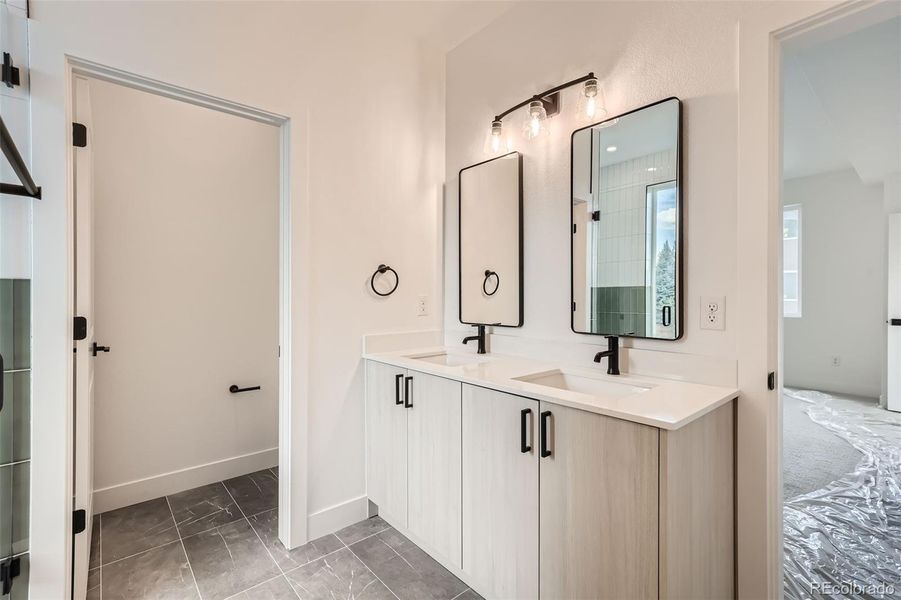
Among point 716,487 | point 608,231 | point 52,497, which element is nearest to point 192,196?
point 52,497

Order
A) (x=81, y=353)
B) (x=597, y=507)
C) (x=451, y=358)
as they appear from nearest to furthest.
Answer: (x=597, y=507), (x=81, y=353), (x=451, y=358)

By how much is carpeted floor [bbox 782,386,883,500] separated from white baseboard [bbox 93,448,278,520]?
10.4 ft

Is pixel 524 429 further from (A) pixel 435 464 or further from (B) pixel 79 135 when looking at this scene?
(B) pixel 79 135

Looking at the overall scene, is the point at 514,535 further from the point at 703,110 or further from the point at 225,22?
the point at 225,22

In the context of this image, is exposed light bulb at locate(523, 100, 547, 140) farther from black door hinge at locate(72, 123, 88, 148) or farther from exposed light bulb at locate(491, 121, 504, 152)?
black door hinge at locate(72, 123, 88, 148)

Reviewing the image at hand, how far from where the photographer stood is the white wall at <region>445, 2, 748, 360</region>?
59.3 inches

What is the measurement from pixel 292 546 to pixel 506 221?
1986 millimetres

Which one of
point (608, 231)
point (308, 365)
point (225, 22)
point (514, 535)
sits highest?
point (225, 22)

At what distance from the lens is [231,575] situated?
1.82 m

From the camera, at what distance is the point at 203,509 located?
2.38 m

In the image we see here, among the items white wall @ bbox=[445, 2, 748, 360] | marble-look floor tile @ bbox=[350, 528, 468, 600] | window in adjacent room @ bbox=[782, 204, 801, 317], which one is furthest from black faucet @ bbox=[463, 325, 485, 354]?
window in adjacent room @ bbox=[782, 204, 801, 317]

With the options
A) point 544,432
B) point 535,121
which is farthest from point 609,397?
point 535,121

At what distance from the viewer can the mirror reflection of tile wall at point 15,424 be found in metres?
1.30

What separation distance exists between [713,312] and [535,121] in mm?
1188
